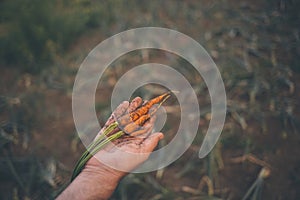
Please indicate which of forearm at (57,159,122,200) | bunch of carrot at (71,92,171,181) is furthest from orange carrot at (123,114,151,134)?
forearm at (57,159,122,200)

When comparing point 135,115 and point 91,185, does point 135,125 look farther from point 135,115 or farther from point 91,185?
point 91,185

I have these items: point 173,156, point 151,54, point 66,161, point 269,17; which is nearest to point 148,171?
point 173,156

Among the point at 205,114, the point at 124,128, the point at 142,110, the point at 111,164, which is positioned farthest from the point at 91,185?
the point at 205,114

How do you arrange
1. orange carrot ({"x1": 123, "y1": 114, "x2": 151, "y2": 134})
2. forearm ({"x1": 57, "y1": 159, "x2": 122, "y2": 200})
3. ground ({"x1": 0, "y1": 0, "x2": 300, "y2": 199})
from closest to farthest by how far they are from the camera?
forearm ({"x1": 57, "y1": 159, "x2": 122, "y2": 200}), orange carrot ({"x1": 123, "y1": 114, "x2": 151, "y2": 134}), ground ({"x1": 0, "y1": 0, "x2": 300, "y2": 199})

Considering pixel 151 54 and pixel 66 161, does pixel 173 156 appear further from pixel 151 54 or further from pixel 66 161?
pixel 151 54

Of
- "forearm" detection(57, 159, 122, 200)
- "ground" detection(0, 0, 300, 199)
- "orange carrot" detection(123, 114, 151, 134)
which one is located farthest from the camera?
"ground" detection(0, 0, 300, 199)

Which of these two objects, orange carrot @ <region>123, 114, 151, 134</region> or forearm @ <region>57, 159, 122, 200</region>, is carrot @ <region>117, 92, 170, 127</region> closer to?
orange carrot @ <region>123, 114, 151, 134</region>
